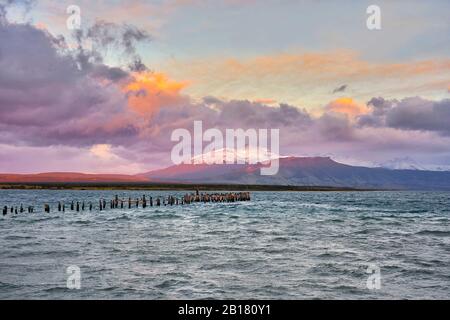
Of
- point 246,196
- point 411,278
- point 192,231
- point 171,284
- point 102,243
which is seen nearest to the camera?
point 171,284

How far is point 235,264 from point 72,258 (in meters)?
10.5

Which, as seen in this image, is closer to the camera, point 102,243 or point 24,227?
point 102,243

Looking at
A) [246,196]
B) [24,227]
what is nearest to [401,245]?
[24,227]

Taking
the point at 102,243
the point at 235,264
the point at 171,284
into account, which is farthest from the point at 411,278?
the point at 102,243

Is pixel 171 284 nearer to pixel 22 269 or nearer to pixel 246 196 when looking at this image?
pixel 22 269

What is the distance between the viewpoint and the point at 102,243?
39094mm

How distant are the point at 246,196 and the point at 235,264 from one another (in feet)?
375

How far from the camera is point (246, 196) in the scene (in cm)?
14312
